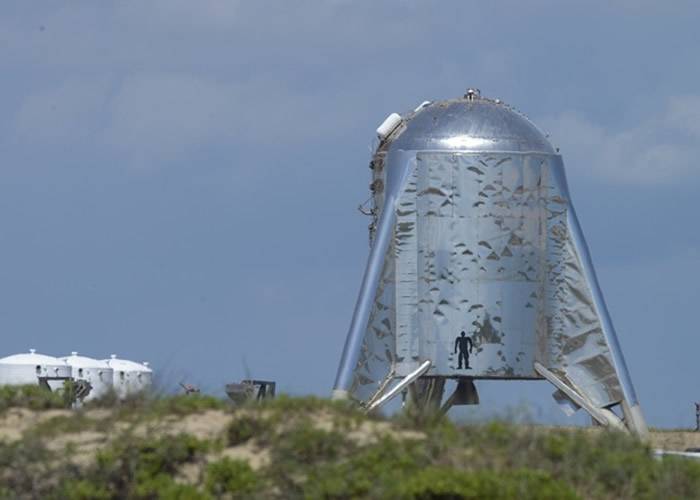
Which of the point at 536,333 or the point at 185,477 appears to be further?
the point at 536,333

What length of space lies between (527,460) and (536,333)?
843 inches

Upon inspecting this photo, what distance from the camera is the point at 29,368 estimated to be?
6425 cm

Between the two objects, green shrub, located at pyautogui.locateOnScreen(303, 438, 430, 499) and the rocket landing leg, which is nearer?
green shrub, located at pyautogui.locateOnScreen(303, 438, 430, 499)

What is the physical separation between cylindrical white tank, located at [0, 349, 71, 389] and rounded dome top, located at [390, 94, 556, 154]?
24.6 m

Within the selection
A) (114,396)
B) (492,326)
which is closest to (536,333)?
(492,326)

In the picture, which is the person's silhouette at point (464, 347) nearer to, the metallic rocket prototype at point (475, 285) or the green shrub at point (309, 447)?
the metallic rocket prototype at point (475, 285)

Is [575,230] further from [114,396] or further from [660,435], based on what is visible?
[114,396]

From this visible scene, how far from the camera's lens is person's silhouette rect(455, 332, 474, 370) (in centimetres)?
4184

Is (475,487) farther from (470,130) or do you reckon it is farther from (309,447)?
(470,130)

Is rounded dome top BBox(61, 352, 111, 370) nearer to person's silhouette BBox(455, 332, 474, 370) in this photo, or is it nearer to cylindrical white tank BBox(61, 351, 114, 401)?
cylindrical white tank BBox(61, 351, 114, 401)

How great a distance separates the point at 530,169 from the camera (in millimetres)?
42406

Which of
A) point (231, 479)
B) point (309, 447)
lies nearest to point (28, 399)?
point (231, 479)

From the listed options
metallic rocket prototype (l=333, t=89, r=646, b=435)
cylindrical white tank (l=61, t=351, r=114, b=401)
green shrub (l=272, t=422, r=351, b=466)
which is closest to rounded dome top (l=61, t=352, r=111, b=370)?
cylindrical white tank (l=61, t=351, r=114, b=401)

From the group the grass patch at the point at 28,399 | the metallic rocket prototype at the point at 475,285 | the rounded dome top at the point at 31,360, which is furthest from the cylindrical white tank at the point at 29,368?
the grass patch at the point at 28,399
